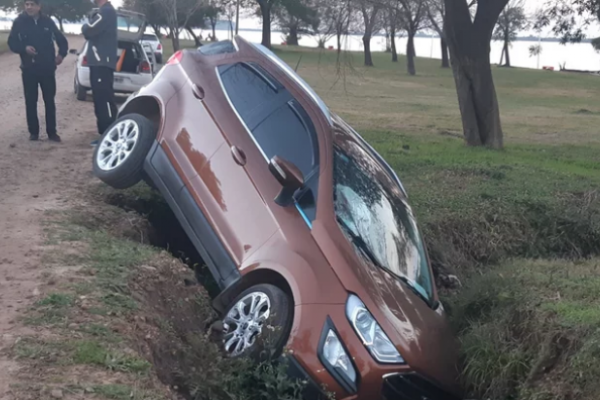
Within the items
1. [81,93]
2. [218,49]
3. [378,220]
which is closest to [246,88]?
[218,49]

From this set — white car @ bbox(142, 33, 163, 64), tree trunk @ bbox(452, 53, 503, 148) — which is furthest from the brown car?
white car @ bbox(142, 33, 163, 64)

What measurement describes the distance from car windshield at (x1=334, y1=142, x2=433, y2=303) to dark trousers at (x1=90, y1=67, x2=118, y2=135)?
4.89m

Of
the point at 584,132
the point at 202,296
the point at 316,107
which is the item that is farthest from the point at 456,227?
the point at 584,132

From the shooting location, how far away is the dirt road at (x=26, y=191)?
525cm

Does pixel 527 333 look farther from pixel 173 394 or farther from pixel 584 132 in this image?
pixel 584 132

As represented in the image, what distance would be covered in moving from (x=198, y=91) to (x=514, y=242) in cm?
410

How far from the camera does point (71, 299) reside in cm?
531

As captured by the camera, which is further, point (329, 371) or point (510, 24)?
point (510, 24)

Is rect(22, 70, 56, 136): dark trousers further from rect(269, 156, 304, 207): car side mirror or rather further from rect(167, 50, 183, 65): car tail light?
rect(269, 156, 304, 207): car side mirror

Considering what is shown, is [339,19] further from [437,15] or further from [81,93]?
[437,15]

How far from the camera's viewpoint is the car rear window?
788cm

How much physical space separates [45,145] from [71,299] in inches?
242

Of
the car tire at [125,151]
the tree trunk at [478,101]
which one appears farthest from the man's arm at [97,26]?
the tree trunk at [478,101]

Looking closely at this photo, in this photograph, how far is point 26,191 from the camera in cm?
829
